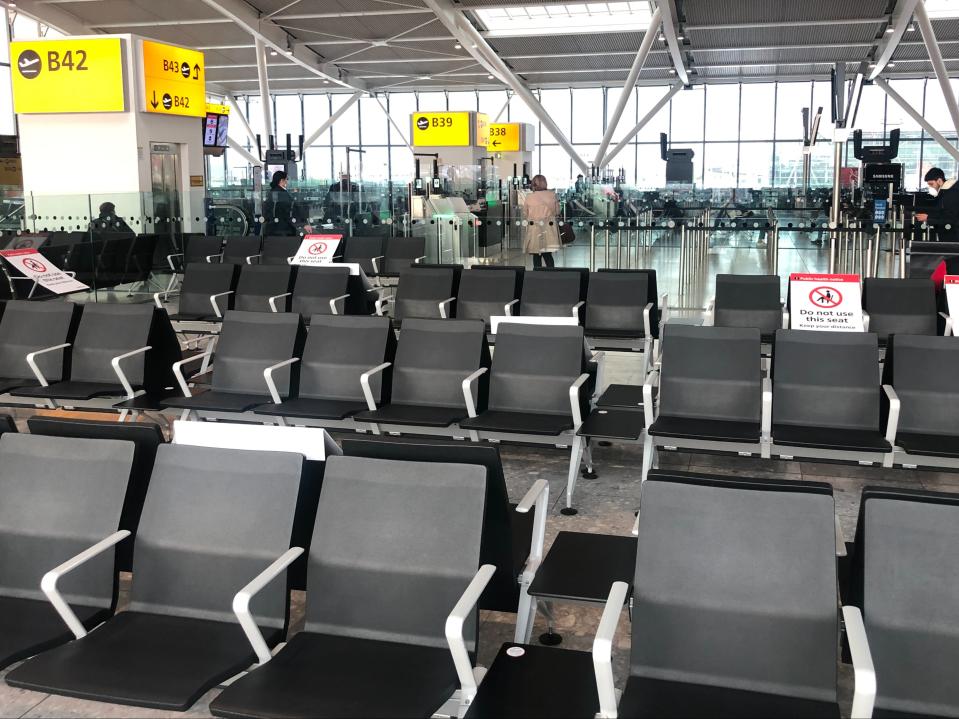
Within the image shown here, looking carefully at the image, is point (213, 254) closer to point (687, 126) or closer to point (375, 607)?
point (375, 607)

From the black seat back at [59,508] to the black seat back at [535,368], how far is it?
2510 millimetres

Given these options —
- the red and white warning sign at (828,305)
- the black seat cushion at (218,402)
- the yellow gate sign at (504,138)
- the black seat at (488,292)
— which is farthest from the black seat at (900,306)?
the yellow gate sign at (504,138)

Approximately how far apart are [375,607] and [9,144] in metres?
16.3

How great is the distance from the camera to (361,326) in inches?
218

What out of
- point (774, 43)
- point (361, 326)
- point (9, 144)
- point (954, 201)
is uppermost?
point (774, 43)

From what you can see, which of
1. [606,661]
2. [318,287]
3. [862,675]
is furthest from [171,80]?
[862,675]

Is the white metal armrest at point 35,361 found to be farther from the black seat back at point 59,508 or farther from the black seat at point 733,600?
the black seat at point 733,600

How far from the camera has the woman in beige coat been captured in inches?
446

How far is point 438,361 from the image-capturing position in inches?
211

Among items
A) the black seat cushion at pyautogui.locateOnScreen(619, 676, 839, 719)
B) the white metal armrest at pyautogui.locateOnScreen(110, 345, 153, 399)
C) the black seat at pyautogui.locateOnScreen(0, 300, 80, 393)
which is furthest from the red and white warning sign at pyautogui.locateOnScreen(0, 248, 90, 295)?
the black seat cushion at pyautogui.locateOnScreen(619, 676, 839, 719)

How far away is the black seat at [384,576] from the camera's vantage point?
2.54 metres

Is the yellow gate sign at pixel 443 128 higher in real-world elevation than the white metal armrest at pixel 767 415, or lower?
higher

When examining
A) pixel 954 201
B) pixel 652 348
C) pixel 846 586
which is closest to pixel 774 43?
pixel 954 201

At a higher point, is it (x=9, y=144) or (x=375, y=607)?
(x=9, y=144)
